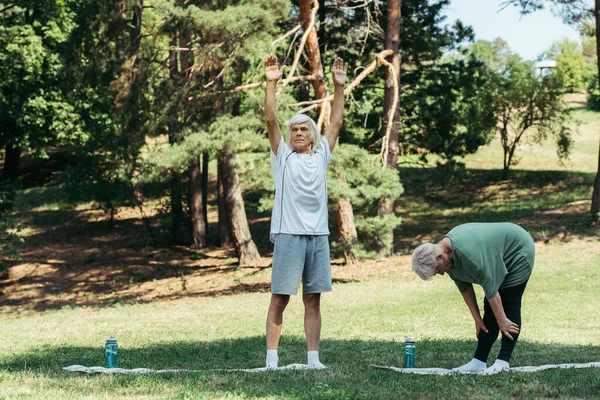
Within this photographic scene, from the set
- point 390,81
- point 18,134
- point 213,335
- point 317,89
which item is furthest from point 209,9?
point 18,134

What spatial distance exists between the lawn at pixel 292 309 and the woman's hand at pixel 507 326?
42 cm

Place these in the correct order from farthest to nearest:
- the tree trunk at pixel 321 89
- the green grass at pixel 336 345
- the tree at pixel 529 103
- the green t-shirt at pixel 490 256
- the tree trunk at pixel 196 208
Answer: the tree at pixel 529 103 → the tree trunk at pixel 196 208 → the tree trunk at pixel 321 89 → the green t-shirt at pixel 490 256 → the green grass at pixel 336 345

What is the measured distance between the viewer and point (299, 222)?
20.6ft

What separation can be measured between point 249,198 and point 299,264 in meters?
26.1

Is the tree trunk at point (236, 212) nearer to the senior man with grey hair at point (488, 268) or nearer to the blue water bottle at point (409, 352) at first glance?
the blue water bottle at point (409, 352)

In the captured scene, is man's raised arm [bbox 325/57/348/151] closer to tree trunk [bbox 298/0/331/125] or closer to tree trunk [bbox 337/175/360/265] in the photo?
tree trunk [bbox 298/0/331/125]

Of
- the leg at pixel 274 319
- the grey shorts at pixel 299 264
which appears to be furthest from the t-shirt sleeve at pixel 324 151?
the leg at pixel 274 319

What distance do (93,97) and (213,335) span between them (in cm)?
2048

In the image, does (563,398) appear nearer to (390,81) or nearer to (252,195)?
(390,81)

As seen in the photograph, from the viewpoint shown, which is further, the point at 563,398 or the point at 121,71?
the point at 121,71

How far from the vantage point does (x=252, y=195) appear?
3250 cm

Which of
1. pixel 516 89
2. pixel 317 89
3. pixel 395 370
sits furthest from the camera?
pixel 516 89

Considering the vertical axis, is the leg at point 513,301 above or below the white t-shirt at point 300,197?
below

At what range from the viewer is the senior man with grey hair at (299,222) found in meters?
6.28
